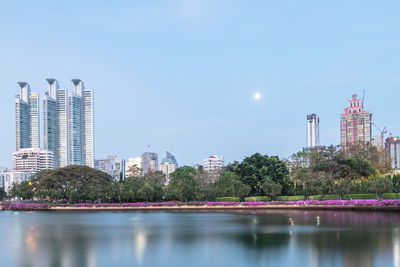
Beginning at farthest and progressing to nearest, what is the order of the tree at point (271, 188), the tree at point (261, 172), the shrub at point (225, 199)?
the tree at point (261, 172) < the shrub at point (225, 199) < the tree at point (271, 188)

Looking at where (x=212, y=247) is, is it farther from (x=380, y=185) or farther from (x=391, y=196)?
(x=391, y=196)

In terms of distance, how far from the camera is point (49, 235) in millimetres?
22859

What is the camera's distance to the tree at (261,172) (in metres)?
54.5

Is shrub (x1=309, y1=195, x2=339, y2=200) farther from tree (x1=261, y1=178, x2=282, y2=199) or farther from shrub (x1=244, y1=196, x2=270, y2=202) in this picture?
shrub (x1=244, y1=196, x2=270, y2=202)

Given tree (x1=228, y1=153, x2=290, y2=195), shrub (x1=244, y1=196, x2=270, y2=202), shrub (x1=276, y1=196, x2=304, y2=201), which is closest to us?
shrub (x1=276, y1=196, x2=304, y2=201)

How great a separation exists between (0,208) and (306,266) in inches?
2540

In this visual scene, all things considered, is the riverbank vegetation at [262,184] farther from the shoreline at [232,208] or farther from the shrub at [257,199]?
the shoreline at [232,208]

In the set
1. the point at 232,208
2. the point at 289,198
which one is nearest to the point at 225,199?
the point at 232,208

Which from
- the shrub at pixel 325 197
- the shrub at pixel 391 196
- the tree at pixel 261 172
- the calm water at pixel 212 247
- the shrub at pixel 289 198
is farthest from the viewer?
the tree at pixel 261 172

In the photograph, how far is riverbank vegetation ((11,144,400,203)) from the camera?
45.9 meters

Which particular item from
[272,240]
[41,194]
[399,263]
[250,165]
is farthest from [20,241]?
[41,194]

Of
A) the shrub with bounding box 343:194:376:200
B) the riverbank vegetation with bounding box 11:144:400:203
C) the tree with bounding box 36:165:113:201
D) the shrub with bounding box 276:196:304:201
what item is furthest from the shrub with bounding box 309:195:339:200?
the tree with bounding box 36:165:113:201

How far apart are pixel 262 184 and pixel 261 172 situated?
2869 millimetres

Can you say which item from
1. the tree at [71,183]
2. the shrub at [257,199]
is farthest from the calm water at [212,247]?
the tree at [71,183]
